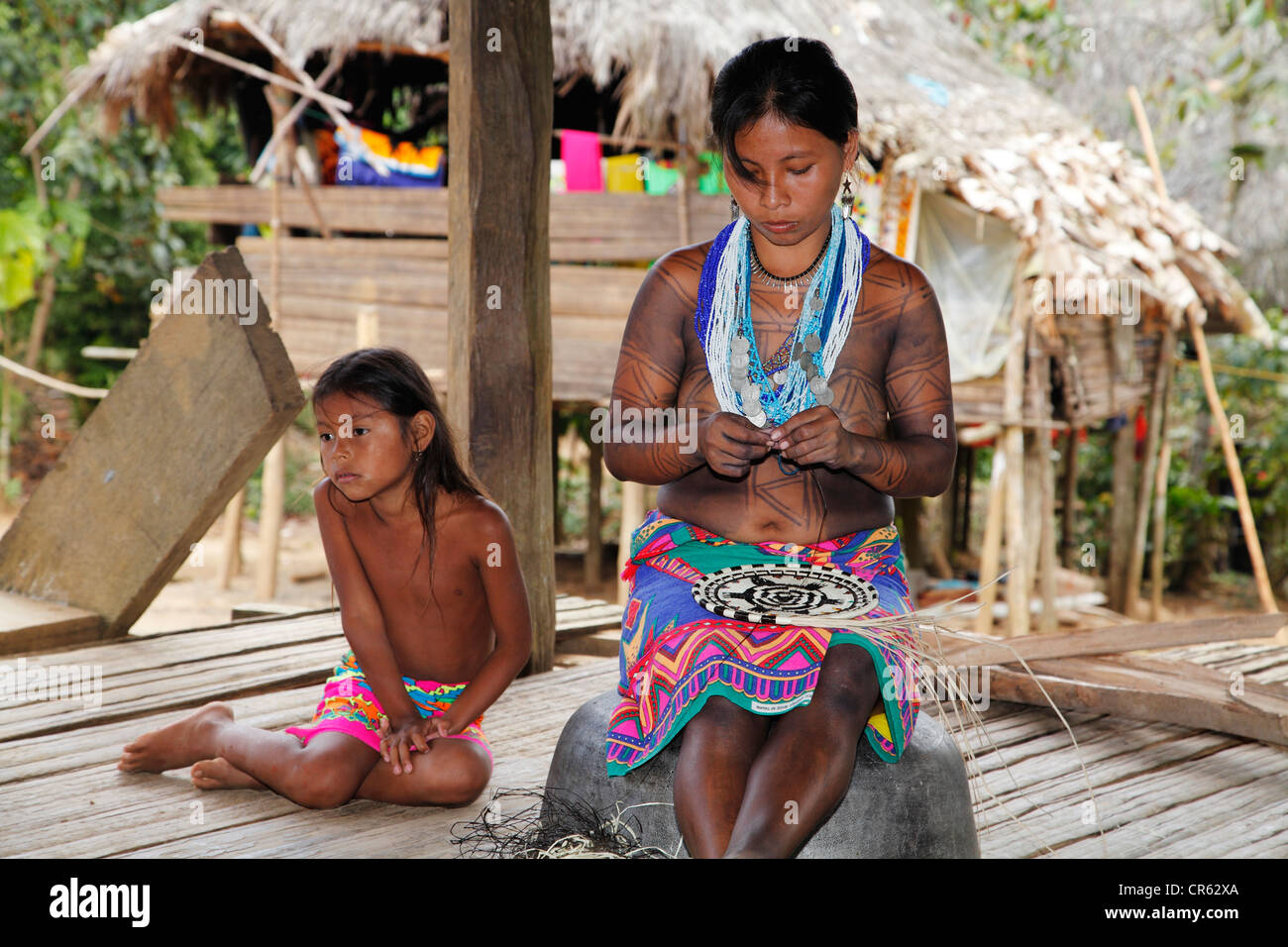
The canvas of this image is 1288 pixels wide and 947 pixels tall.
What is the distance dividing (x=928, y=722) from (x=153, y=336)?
2.76m

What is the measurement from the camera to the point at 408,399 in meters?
2.63

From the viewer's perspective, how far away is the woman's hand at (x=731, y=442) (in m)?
2.18

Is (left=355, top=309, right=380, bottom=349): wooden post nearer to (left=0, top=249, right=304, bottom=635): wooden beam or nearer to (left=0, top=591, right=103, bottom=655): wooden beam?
(left=0, top=249, right=304, bottom=635): wooden beam

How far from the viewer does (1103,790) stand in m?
2.88

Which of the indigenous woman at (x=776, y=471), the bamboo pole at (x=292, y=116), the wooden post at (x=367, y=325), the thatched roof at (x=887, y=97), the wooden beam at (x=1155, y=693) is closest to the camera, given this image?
the indigenous woman at (x=776, y=471)

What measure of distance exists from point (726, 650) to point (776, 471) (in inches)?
18.8

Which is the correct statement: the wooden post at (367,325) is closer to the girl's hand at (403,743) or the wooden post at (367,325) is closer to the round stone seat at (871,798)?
the girl's hand at (403,743)

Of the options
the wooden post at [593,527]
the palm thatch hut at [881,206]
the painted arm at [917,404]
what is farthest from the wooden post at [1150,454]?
the painted arm at [917,404]

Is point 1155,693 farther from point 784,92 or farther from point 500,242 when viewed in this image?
point 500,242

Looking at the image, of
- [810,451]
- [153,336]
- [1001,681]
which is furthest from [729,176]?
[153,336]

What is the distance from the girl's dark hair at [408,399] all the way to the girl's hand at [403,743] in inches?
14.1

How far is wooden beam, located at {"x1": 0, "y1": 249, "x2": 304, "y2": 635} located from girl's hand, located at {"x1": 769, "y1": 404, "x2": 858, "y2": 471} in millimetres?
1894
